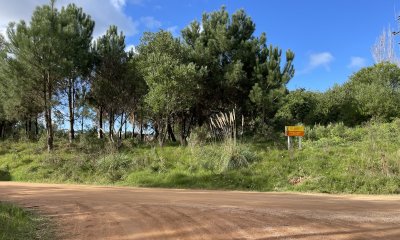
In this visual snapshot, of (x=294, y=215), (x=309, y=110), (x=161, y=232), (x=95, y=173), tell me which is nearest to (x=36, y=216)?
(x=161, y=232)

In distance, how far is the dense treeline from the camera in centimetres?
2541

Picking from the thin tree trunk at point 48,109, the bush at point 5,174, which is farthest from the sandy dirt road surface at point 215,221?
the thin tree trunk at point 48,109

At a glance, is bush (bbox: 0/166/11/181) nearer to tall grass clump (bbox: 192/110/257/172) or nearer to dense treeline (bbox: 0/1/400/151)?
dense treeline (bbox: 0/1/400/151)

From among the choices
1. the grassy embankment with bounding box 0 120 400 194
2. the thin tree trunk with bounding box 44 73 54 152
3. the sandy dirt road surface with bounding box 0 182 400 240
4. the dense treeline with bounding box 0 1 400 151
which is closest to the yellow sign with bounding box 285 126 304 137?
the grassy embankment with bounding box 0 120 400 194

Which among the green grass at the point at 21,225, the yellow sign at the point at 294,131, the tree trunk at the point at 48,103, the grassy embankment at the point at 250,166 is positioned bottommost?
the green grass at the point at 21,225

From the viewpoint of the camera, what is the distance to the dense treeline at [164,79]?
1000 inches

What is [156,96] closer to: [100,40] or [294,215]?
[100,40]

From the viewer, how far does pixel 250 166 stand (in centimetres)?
1823

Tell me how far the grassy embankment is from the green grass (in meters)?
9.34

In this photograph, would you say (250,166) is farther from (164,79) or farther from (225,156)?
(164,79)

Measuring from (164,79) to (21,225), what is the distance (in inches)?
658

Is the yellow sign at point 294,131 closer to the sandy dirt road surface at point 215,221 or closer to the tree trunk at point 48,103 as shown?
the sandy dirt road surface at point 215,221

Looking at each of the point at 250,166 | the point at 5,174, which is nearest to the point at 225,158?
the point at 250,166

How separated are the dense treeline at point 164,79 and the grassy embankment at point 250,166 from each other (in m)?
3.92
